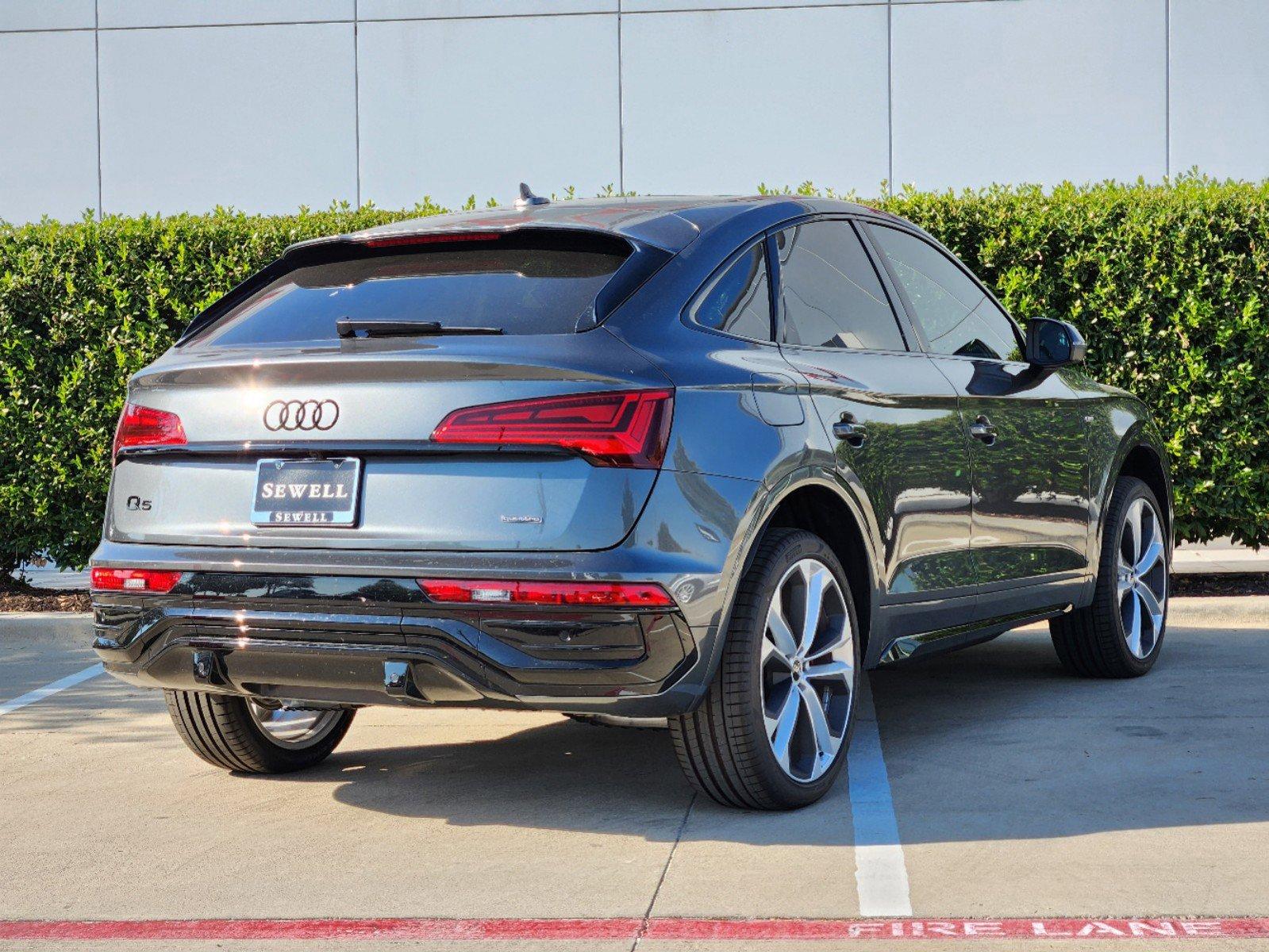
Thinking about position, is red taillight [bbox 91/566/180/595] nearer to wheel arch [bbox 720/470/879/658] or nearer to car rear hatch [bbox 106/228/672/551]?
car rear hatch [bbox 106/228/672/551]

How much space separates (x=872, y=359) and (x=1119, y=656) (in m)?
2.23

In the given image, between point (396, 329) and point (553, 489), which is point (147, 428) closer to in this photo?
point (396, 329)

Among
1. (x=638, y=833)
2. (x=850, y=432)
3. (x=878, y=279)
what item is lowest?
(x=638, y=833)

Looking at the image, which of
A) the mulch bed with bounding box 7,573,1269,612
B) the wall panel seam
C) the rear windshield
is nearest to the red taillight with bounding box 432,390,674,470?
the rear windshield

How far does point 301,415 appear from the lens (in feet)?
14.4

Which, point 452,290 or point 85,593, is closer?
point 452,290

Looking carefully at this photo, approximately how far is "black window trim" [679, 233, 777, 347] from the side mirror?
5.47 feet

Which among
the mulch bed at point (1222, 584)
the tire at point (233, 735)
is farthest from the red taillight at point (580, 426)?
the mulch bed at point (1222, 584)

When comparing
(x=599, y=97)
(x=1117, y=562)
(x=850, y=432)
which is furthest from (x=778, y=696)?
(x=599, y=97)

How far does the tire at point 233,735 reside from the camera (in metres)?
5.32

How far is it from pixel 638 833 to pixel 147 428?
5.74 ft

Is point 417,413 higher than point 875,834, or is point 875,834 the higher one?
point 417,413

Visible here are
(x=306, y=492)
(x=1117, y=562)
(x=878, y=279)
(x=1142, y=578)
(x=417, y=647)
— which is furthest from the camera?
(x=1142, y=578)

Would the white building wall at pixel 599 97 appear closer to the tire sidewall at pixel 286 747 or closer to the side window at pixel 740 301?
the tire sidewall at pixel 286 747
